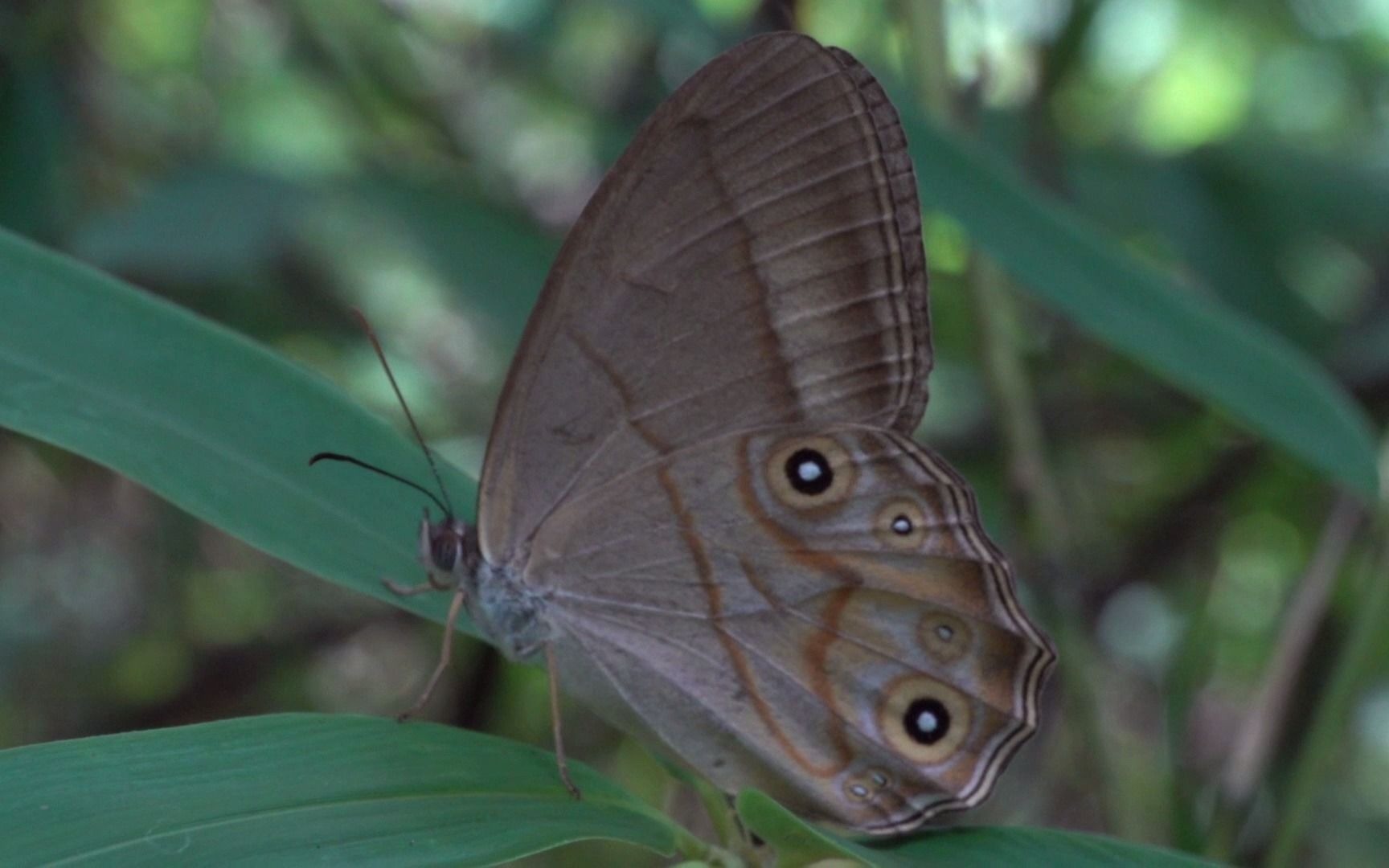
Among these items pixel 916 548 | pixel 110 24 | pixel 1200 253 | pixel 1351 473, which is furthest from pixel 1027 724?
pixel 110 24

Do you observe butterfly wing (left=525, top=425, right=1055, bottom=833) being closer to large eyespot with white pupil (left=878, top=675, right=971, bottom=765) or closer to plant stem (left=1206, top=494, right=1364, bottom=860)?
large eyespot with white pupil (left=878, top=675, right=971, bottom=765)

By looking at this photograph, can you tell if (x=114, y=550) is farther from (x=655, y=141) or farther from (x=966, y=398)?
(x=655, y=141)

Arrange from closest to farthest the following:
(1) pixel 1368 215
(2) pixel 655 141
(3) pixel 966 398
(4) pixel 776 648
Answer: (2) pixel 655 141 < (4) pixel 776 648 < (1) pixel 1368 215 < (3) pixel 966 398

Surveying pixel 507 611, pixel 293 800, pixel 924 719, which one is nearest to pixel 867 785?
pixel 924 719

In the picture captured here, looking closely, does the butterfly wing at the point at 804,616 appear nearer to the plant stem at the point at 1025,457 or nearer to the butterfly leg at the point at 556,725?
the butterfly leg at the point at 556,725

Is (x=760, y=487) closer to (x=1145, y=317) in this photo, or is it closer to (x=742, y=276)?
(x=742, y=276)

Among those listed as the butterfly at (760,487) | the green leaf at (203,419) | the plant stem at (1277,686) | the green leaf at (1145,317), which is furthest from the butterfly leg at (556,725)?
the plant stem at (1277,686)

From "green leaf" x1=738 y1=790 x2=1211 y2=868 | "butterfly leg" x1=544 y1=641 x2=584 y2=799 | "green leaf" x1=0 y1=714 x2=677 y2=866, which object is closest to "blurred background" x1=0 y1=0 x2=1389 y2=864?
"butterfly leg" x1=544 y1=641 x2=584 y2=799
